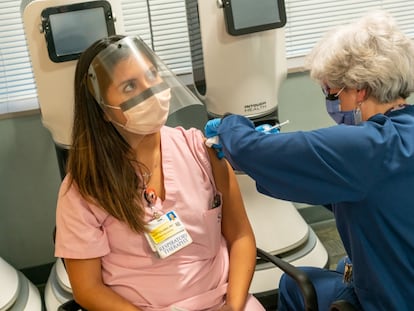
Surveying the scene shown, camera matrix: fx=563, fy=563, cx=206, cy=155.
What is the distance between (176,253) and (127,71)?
0.55 metres

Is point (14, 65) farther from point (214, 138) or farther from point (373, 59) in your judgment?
point (373, 59)

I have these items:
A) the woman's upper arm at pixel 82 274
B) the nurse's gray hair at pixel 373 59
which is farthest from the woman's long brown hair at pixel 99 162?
the nurse's gray hair at pixel 373 59

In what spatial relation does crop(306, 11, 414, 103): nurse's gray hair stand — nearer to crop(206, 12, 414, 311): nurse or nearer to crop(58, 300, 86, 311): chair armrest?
crop(206, 12, 414, 311): nurse

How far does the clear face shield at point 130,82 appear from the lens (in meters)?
1.55

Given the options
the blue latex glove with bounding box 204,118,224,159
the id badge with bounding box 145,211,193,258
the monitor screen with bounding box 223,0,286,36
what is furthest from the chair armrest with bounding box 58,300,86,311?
the monitor screen with bounding box 223,0,286,36

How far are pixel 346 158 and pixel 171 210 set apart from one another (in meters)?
0.54

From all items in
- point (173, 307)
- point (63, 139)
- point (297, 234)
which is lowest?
point (297, 234)

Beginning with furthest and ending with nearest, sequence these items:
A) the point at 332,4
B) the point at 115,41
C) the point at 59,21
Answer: the point at 332,4 < the point at 59,21 < the point at 115,41

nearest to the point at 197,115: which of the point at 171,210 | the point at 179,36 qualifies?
the point at 179,36

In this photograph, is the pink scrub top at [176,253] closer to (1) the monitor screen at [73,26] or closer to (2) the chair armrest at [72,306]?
(2) the chair armrest at [72,306]

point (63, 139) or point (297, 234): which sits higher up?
point (63, 139)

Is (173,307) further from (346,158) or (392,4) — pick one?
(392,4)

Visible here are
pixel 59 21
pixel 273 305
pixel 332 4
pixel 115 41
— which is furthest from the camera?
pixel 332 4

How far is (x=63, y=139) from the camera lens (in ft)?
7.25
